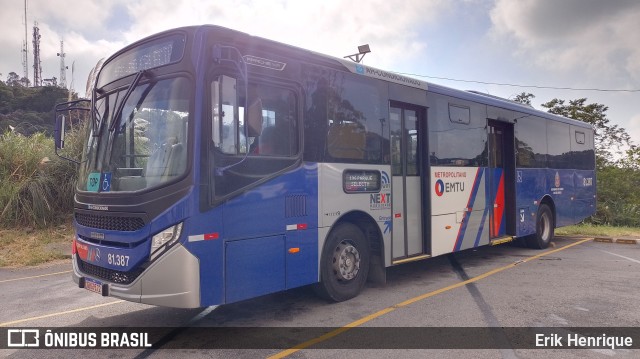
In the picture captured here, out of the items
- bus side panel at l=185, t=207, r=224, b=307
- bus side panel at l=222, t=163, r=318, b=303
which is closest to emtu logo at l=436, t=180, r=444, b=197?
bus side panel at l=222, t=163, r=318, b=303

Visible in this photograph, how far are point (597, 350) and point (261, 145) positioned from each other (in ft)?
13.5

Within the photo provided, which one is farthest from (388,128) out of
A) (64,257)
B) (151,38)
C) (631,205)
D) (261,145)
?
(631,205)

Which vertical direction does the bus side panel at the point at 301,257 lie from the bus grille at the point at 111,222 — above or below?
below

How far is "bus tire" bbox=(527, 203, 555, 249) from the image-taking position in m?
10.6

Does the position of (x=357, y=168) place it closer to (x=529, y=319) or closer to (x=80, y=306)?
(x=529, y=319)

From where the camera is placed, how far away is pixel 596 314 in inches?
218

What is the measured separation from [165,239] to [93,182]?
1392 millimetres

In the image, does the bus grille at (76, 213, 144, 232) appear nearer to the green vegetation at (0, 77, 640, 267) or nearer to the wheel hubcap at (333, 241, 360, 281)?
the wheel hubcap at (333, 241, 360, 281)

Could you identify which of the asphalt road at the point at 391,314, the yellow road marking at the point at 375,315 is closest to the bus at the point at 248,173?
the asphalt road at the point at 391,314

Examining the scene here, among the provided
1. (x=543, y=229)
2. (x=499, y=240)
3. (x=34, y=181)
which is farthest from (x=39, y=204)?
(x=543, y=229)

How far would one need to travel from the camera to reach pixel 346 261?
6.07m

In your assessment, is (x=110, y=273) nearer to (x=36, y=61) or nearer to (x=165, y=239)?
(x=165, y=239)

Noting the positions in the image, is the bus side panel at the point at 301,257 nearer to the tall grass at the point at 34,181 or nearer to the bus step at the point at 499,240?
the bus step at the point at 499,240

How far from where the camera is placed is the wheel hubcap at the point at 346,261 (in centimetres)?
595
